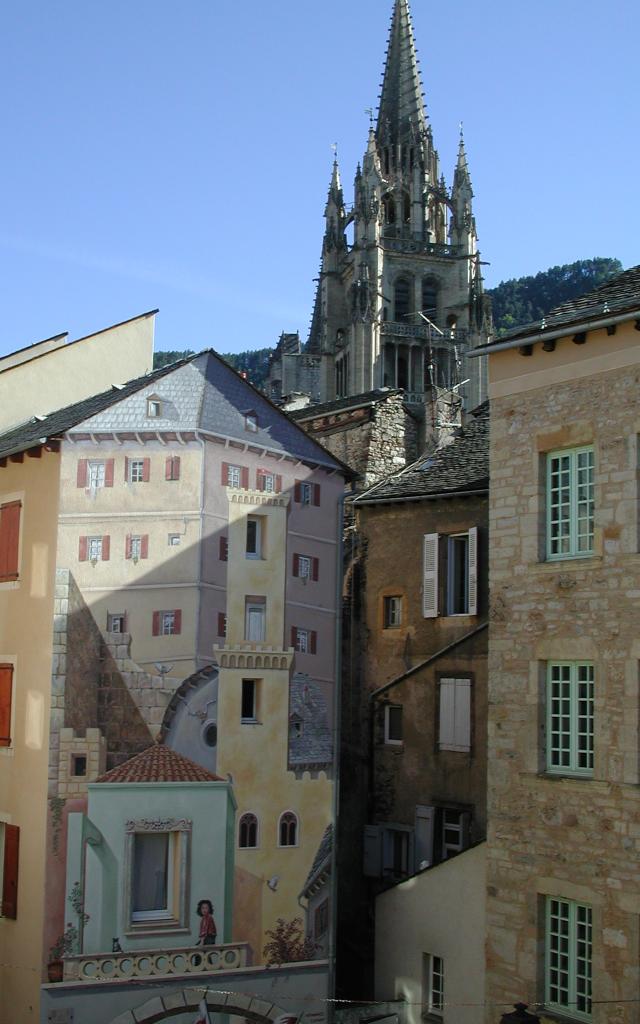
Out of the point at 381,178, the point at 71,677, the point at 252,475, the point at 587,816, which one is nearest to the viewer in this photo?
the point at 587,816

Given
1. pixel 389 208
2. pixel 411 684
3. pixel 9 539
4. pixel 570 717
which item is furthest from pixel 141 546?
pixel 389 208

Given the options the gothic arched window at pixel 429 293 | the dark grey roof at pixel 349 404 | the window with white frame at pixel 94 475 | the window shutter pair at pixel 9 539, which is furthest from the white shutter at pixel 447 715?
the gothic arched window at pixel 429 293

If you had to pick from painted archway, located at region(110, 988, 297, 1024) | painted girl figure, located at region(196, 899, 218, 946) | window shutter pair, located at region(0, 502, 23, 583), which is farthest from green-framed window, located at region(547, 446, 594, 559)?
window shutter pair, located at region(0, 502, 23, 583)

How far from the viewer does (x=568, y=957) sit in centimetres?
1756

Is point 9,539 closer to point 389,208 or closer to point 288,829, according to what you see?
point 288,829

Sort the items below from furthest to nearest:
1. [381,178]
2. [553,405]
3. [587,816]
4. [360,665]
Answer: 1. [381,178]
2. [360,665]
3. [553,405]
4. [587,816]

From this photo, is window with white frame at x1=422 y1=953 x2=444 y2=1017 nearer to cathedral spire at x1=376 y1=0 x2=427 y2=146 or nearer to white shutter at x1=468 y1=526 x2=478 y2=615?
white shutter at x1=468 y1=526 x2=478 y2=615

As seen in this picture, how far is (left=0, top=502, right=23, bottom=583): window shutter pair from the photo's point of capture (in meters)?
22.0

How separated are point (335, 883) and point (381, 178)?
8513cm

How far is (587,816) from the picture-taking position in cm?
1738

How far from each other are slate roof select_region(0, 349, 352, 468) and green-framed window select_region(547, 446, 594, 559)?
18.6ft

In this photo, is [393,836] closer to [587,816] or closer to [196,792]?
[196,792]

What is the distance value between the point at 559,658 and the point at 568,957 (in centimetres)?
404

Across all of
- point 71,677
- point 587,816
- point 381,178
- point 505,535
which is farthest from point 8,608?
point 381,178
